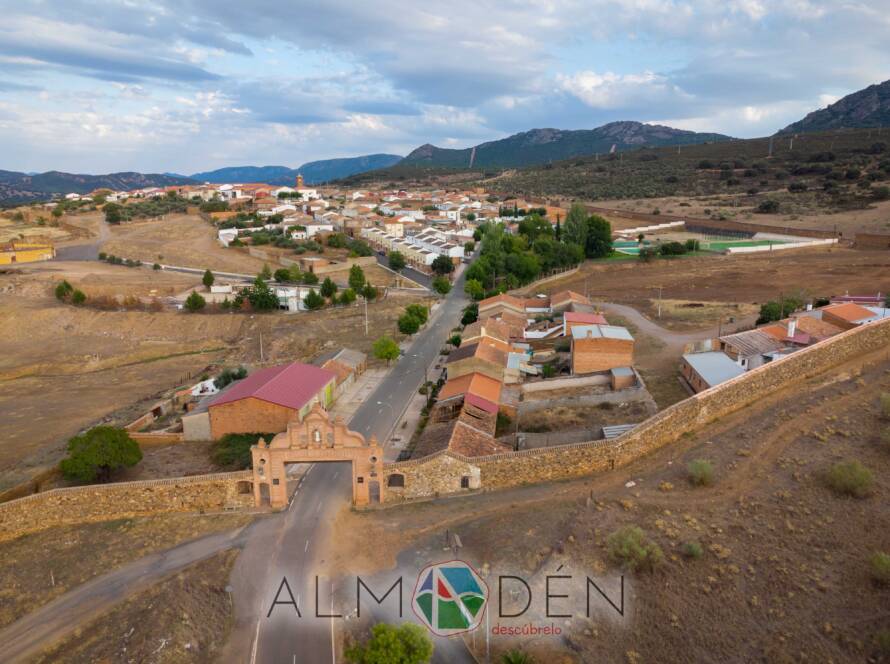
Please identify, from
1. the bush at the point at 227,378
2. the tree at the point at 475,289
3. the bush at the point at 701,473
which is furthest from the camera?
the tree at the point at 475,289

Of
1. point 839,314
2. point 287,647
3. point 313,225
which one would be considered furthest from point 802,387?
point 313,225

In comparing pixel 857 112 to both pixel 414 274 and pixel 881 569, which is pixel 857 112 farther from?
pixel 881 569

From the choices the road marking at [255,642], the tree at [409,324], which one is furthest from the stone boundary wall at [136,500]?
the tree at [409,324]

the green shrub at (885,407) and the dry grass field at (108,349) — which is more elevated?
the green shrub at (885,407)

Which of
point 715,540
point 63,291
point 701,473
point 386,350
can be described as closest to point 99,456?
point 386,350

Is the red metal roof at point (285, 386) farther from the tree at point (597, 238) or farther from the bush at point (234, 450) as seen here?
the tree at point (597, 238)

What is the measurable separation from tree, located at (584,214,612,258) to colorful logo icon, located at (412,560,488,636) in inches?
2130

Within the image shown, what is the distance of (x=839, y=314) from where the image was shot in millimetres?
32969

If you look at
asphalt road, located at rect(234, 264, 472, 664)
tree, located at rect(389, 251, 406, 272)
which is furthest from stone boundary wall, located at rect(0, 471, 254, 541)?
tree, located at rect(389, 251, 406, 272)

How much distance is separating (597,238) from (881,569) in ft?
178

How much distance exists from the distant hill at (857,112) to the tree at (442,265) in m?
136

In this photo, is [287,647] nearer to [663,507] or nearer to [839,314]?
[663,507]

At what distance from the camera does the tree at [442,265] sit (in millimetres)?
61219

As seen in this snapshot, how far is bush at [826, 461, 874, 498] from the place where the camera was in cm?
1775
